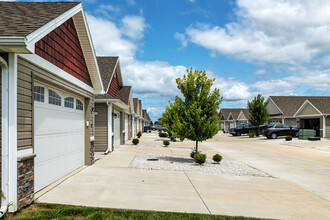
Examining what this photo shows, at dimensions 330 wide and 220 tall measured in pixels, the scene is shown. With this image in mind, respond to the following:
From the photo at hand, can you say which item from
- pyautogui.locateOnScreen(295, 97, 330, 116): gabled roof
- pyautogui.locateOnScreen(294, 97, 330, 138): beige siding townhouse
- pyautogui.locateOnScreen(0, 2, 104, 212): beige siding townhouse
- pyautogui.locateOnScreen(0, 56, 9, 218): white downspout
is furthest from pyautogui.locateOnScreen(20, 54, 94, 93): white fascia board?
pyautogui.locateOnScreen(294, 97, 330, 138): beige siding townhouse

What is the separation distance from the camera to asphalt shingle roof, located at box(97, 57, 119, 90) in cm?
1632

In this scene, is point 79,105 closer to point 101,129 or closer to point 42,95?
point 42,95

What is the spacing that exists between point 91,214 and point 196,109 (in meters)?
7.53

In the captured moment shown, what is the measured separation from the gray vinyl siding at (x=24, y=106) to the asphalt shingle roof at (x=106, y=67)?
1001 centimetres

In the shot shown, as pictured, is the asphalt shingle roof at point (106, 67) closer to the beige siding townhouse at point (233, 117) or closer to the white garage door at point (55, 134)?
the white garage door at point (55, 134)

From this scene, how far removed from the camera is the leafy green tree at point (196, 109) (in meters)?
11.8

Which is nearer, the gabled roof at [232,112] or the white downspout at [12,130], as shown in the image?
the white downspout at [12,130]

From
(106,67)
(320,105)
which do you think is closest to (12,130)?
(106,67)

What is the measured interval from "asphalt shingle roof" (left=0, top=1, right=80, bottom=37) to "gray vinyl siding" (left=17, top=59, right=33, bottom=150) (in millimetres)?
683

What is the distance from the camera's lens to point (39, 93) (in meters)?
6.46

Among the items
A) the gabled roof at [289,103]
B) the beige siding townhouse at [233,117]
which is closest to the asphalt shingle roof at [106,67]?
the gabled roof at [289,103]

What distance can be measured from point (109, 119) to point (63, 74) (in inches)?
294

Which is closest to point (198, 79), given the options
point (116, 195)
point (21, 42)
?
point (116, 195)

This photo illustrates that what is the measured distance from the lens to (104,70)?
1723 centimetres
